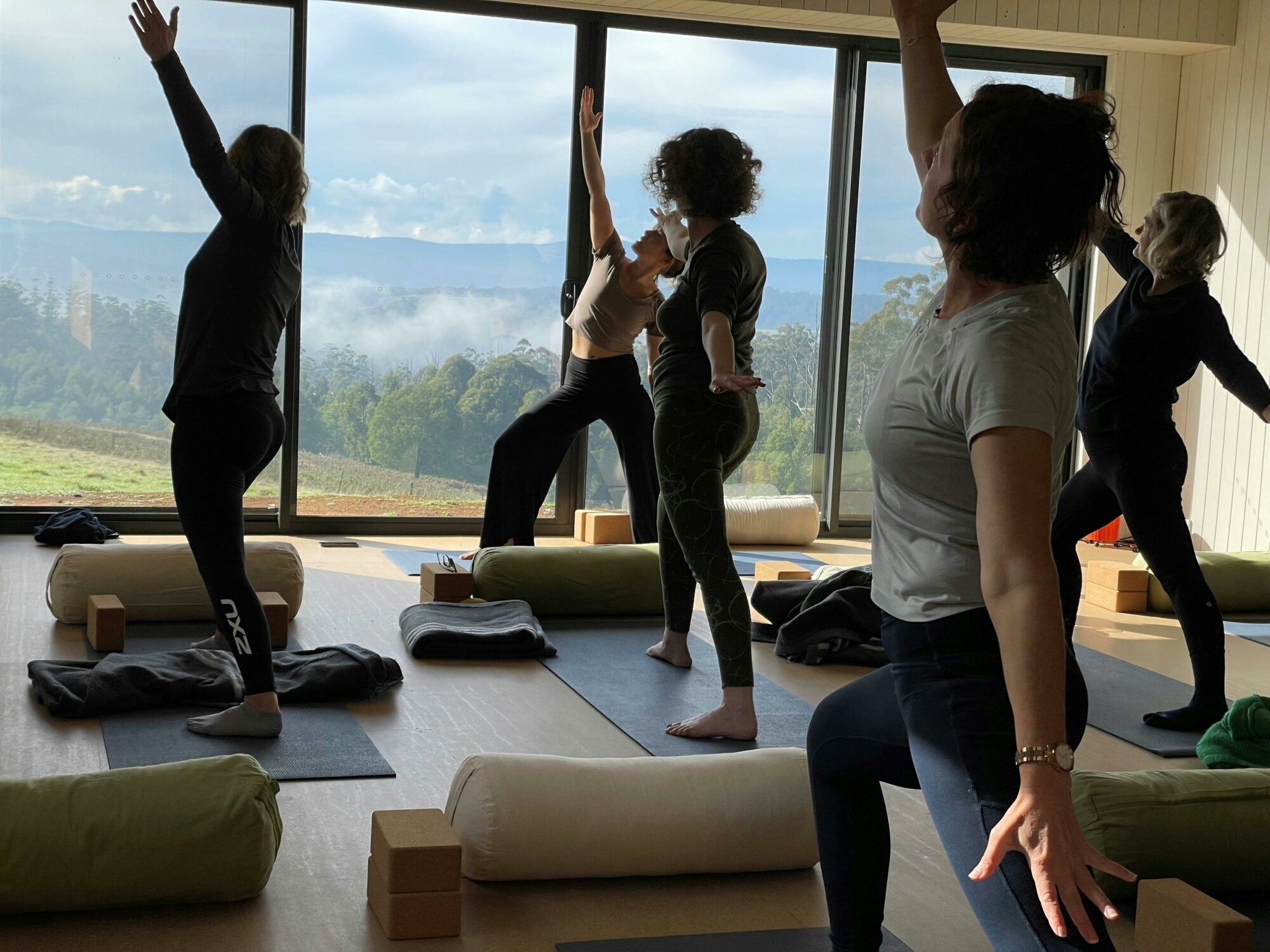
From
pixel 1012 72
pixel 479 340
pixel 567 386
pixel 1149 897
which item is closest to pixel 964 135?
pixel 1149 897

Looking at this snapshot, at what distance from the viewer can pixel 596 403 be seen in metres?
5.17

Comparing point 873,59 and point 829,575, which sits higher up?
point 873,59

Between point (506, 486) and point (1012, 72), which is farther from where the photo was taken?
point (1012, 72)

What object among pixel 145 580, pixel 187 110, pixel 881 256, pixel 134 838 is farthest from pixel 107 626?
pixel 881 256

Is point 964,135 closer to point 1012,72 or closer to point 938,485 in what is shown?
point 938,485

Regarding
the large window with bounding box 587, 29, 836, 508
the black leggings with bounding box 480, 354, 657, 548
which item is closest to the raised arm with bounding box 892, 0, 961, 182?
the black leggings with bounding box 480, 354, 657, 548

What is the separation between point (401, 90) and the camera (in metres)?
6.61

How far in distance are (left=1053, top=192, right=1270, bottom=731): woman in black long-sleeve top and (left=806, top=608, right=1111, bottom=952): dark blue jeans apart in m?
1.84

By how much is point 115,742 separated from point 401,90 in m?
4.47

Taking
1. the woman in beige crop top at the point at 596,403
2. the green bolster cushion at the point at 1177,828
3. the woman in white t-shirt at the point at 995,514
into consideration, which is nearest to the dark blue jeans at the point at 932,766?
the woman in white t-shirt at the point at 995,514

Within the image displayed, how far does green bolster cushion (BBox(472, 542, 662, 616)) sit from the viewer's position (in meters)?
4.57

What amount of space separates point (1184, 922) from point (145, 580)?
10.7 feet

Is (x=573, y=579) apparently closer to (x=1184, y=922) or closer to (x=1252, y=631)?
(x=1252, y=631)

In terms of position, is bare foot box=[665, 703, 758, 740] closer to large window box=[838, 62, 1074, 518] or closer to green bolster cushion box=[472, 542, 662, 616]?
green bolster cushion box=[472, 542, 662, 616]
